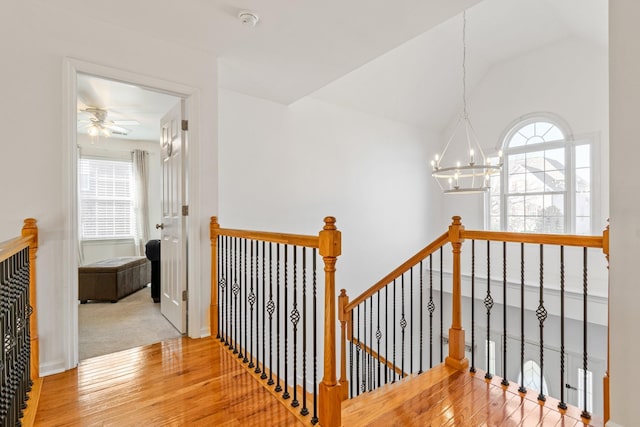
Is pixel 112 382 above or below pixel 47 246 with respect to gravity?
below

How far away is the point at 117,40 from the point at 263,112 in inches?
69.2

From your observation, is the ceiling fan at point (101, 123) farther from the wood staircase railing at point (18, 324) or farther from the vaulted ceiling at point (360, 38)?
the wood staircase railing at point (18, 324)

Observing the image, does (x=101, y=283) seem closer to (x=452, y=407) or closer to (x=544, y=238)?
(x=452, y=407)

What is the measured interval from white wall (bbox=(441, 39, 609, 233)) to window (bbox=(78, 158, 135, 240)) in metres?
6.35

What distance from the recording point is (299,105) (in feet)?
14.3

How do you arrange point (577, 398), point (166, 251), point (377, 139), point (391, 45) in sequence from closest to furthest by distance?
point (391, 45), point (166, 251), point (577, 398), point (377, 139)

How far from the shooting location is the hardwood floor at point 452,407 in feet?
5.85

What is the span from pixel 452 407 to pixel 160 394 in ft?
5.81

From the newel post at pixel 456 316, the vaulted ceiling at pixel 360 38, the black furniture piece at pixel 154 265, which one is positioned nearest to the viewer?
the vaulted ceiling at pixel 360 38

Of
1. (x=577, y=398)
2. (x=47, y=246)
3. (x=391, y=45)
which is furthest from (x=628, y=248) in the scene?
(x=577, y=398)

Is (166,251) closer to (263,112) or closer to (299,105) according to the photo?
(263,112)

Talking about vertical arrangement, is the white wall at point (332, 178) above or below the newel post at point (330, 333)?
above

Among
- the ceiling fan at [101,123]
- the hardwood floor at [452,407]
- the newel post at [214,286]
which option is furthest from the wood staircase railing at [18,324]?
the ceiling fan at [101,123]

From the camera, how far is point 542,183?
207 inches
